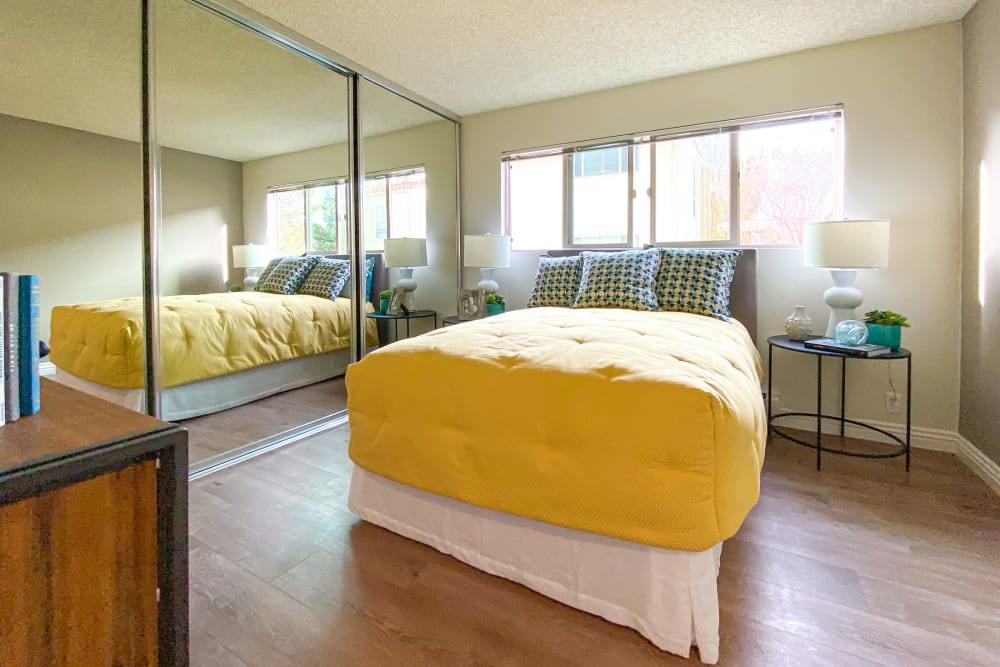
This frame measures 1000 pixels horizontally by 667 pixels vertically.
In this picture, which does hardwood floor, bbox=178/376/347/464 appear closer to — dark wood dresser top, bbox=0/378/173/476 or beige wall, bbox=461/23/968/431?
dark wood dresser top, bbox=0/378/173/476

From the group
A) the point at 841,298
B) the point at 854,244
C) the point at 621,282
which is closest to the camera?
the point at 854,244

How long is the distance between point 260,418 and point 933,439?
3.75 metres

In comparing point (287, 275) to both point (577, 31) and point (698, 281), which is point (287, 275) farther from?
point (698, 281)

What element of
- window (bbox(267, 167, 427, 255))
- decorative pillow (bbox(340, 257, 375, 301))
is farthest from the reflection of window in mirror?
decorative pillow (bbox(340, 257, 375, 301))

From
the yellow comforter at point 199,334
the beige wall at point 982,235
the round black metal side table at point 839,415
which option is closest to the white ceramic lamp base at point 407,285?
the yellow comforter at point 199,334

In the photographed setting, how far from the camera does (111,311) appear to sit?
2.11m

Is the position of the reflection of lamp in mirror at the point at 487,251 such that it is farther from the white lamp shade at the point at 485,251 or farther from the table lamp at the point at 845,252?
the table lamp at the point at 845,252

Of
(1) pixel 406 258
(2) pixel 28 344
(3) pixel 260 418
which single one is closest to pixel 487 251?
(1) pixel 406 258

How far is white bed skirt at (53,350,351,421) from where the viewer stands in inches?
84.4

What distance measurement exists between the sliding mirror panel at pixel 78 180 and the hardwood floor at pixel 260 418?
385 millimetres

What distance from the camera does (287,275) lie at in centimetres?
295

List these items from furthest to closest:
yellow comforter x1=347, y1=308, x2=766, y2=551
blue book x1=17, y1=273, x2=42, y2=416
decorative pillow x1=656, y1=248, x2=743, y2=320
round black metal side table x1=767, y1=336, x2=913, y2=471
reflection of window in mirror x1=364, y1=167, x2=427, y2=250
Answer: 1. reflection of window in mirror x1=364, y1=167, x2=427, y2=250
2. decorative pillow x1=656, y1=248, x2=743, y2=320
3. round black metal side table x1=767, y1=336, x2=913, y2=471
4. yellow comforter x1=347, y1=308, x2=766, y2=551
5. blue book x1=17, y1=273, x2=42, y2=416

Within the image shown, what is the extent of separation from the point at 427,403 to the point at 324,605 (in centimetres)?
65

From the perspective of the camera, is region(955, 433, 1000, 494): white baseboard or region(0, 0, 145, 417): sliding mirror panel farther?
region(955, 433, 1000, 494): white baseboard
